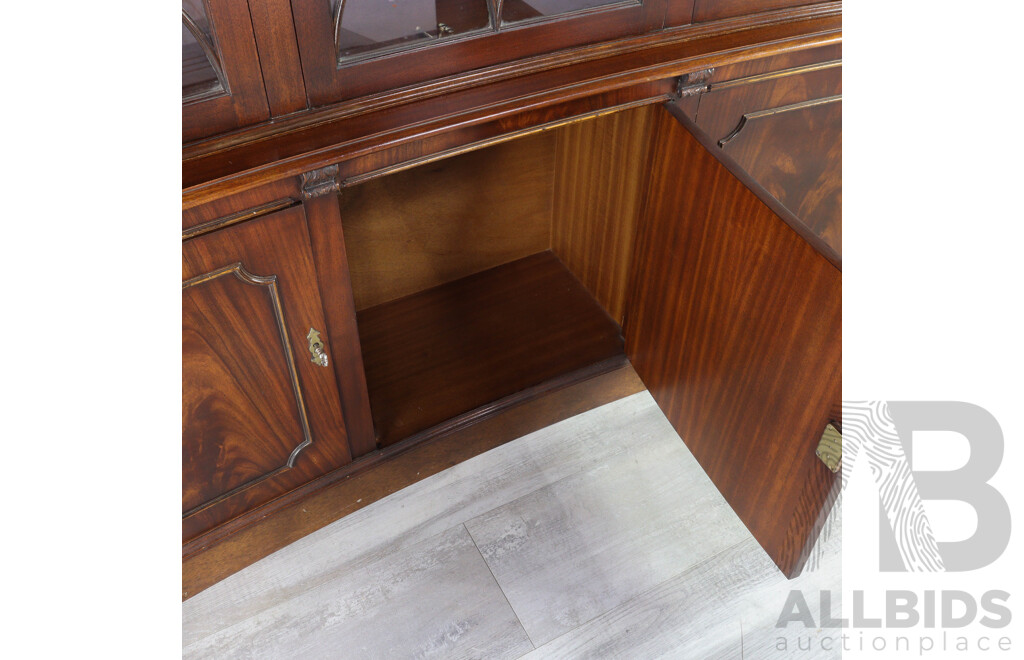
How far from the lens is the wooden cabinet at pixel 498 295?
0.87 m

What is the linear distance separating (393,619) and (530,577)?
221 mm

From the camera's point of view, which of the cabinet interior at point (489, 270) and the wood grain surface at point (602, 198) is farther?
the cabinet interior at point (489, 270)

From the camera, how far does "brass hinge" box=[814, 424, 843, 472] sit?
875 millimetres

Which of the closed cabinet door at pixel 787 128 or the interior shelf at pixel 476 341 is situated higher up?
the interior shelf at pixel 476 341

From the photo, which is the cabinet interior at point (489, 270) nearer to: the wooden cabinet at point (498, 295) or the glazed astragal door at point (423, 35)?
the wooden cabinet at point (498, 295)

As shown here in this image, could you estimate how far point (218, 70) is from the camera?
0.78 metres

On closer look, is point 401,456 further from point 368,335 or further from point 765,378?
point 765,378

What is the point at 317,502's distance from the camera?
1237mm

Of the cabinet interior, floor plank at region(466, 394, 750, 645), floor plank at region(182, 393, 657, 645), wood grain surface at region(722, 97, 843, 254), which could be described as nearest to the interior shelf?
the cabinet interior

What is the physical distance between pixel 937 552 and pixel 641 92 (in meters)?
0.71

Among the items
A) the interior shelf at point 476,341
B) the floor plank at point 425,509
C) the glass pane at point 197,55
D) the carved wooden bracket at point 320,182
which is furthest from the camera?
the interior shelf at point 476,341

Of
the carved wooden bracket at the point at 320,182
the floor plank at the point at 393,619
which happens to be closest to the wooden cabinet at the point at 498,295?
the carved wooden bracket at the point at 320,182

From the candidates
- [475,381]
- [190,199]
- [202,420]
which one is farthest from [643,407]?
[190,199]

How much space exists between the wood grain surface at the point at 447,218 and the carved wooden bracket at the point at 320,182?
19.8 inches
